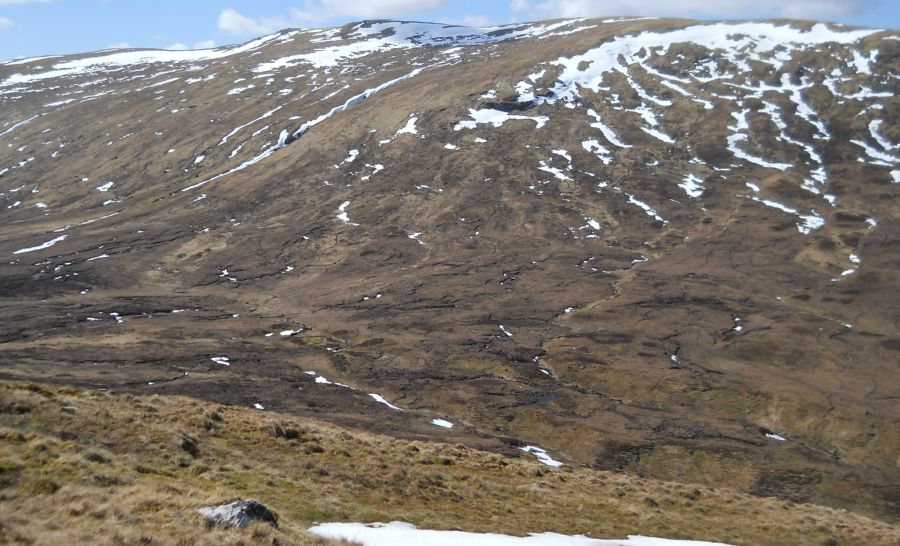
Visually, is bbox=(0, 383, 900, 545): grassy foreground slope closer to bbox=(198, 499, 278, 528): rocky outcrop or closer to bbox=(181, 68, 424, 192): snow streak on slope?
bbox=(198, 499, 278, 528): rocky outcrop

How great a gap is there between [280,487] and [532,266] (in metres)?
102

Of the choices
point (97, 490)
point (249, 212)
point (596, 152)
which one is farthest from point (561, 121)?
point (97, 490)

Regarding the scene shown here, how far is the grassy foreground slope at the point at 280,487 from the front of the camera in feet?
46.4

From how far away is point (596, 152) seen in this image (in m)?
165

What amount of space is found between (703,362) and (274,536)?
7516cm

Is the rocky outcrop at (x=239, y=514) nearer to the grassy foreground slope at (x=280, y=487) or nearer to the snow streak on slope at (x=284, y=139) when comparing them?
the grassy foreground slope at (x=280, y=487)

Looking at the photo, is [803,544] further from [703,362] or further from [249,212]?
[249,212]

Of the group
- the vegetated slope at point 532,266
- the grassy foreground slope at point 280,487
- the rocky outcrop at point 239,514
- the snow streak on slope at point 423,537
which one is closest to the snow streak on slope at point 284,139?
the vegetated slope at point 532,266

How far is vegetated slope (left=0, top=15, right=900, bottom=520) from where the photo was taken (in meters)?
64.6

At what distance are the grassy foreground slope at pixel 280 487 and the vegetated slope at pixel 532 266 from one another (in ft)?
74.3

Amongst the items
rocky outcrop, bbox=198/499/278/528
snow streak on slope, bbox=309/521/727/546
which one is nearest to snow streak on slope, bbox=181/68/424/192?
snow streak on slope, bbox=309/521/727/546

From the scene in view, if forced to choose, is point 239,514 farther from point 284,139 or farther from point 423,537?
point 284,139

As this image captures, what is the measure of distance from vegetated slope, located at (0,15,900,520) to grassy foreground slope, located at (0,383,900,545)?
22.6 m

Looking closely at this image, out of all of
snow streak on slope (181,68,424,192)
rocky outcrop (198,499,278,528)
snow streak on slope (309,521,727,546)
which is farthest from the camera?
snow streak on slope (181,68,424,192)
